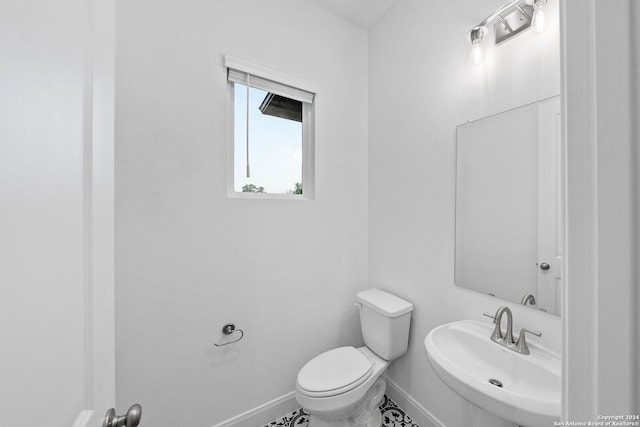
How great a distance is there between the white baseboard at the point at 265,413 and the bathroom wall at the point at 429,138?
72cm

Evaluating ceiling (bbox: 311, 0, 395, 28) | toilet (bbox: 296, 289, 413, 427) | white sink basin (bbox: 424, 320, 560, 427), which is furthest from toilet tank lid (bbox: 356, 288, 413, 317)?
ceiling (bbox: 311, 0, 395, 28)

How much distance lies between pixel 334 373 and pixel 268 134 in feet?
4.88

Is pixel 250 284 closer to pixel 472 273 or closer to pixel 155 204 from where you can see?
pixel 155 204

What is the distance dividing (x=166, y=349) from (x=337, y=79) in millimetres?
1938

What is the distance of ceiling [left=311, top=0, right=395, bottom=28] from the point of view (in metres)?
1.66

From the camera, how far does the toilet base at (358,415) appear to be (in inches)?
50.0

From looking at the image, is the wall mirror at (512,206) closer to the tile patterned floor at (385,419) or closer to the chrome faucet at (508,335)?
the chrome faucet at (508,335)

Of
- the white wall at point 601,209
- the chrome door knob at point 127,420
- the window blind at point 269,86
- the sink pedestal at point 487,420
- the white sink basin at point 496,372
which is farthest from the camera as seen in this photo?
the window blind at point 269,86

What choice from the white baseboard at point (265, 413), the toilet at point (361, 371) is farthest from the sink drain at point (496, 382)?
the white baseboard at point (265, 413)

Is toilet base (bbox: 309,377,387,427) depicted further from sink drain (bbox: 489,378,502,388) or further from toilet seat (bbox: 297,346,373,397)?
sink drain (bbox: 489,378,502,388)

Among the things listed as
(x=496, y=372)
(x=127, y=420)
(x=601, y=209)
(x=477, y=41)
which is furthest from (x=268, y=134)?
(x=496, y=372)

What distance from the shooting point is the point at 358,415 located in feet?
4.74

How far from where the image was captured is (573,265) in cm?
30

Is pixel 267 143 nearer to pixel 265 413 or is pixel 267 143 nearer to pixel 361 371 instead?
pixel 361 371
